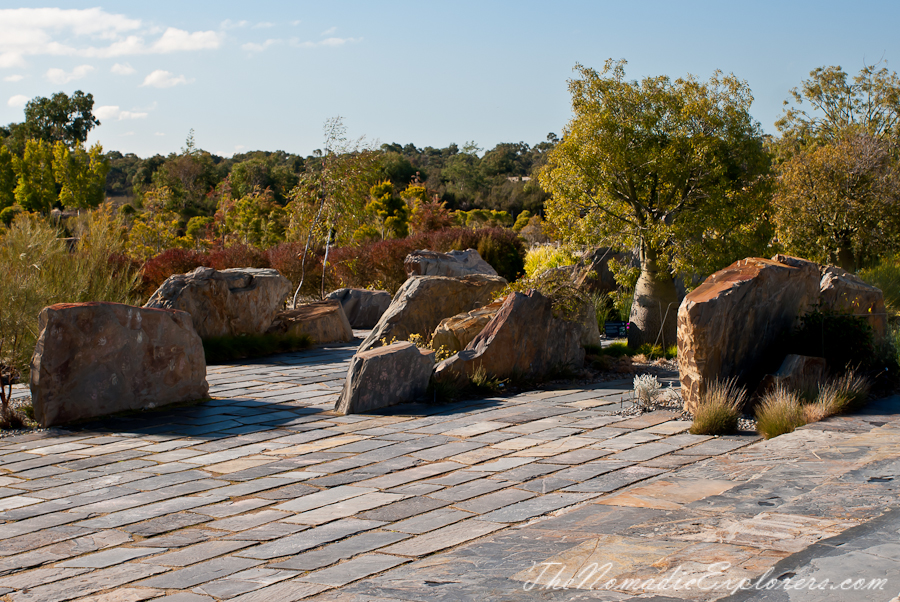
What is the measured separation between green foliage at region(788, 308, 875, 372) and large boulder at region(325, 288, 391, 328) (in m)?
10.1

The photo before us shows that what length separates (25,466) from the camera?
5875 millimetres

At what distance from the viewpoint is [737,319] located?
733 cm

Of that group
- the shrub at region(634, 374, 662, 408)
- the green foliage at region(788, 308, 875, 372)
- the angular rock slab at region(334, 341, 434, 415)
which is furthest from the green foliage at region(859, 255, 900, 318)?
the angular rock slab at region(334, 341, 434, 415)

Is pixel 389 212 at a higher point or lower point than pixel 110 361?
higher

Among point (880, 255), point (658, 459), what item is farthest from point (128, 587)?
point (880, 255)

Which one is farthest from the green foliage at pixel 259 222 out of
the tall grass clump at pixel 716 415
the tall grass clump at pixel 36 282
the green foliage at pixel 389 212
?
the tall grass clump at pixel 716 415

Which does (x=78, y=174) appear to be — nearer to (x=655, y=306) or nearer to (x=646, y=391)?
(x=655, y=306)

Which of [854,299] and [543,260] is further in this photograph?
[543,260]

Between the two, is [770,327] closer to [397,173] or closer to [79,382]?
[79,382]

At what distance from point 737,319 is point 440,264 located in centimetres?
984

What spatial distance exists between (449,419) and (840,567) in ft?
14.3

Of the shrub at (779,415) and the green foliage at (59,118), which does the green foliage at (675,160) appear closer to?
the shrub at (779,415)

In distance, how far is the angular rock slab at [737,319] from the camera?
705cm

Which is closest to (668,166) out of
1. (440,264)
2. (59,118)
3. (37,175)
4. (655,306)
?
(655,306)
